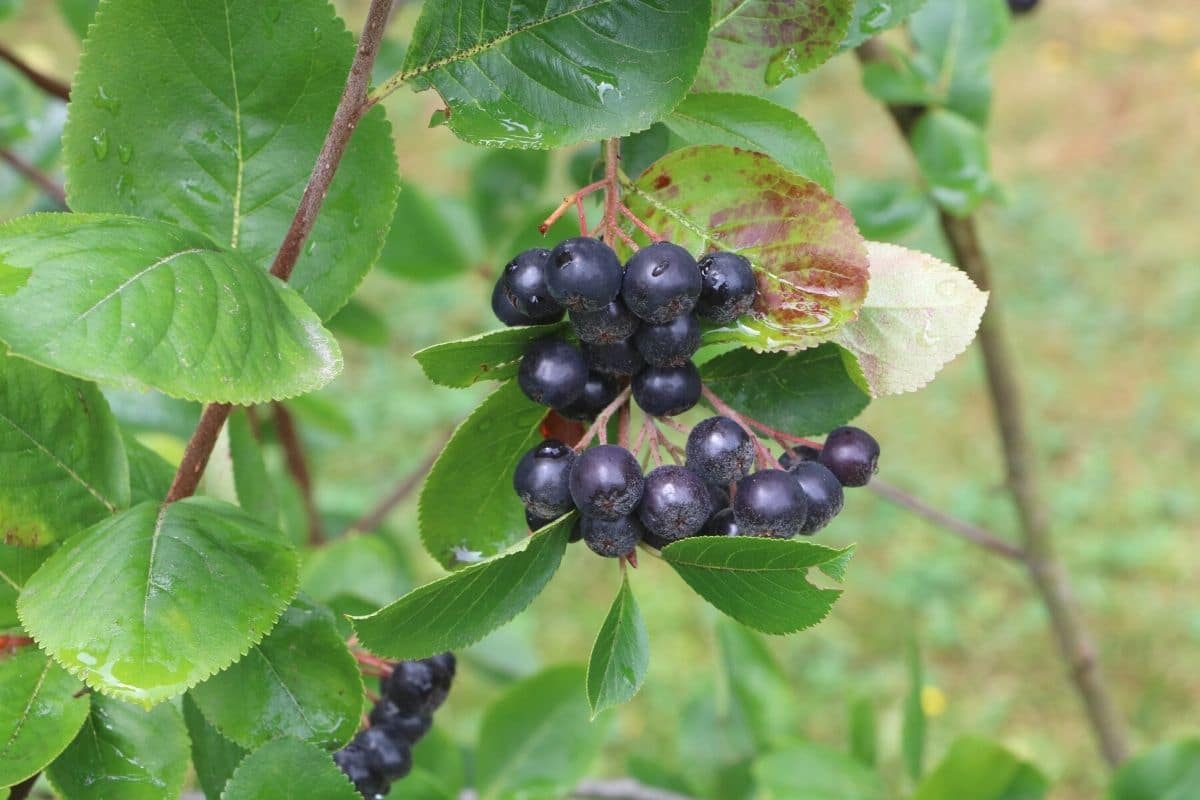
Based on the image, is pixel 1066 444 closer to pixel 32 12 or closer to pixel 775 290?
pixel 775 290

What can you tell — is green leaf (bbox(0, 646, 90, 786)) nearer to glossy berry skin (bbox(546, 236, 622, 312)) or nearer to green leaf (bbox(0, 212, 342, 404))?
green leaf (bbox(0, 212, 342, 404))

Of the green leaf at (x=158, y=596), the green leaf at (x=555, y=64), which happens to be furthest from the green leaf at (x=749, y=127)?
the green leaf at (x=158, y=596)

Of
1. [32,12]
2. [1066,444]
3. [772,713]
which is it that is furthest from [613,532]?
[32,12]

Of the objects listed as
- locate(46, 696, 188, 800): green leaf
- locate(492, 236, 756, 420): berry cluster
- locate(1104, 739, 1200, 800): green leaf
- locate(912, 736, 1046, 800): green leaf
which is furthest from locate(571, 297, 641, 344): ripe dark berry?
locate(1104, 739, 1200, 800): green leaf

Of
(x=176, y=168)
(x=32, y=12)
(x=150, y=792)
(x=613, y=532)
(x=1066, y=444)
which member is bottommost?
(x=1066, y=444)

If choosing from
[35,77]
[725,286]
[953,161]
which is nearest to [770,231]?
[725,286]

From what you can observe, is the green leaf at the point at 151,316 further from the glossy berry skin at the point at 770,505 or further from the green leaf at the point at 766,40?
the green leaf at the point at 766,40
